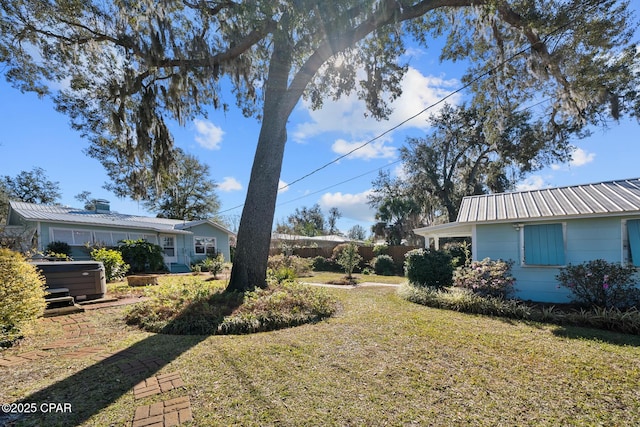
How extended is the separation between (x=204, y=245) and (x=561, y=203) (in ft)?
65.4

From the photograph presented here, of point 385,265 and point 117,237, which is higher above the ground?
point 117,237

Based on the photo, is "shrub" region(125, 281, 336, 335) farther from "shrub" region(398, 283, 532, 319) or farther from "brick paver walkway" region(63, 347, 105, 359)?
"shrub" region(398, 283, 532, 319)

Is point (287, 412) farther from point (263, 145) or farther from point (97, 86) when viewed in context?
point (97, 86)

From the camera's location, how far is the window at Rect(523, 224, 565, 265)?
24.1ft

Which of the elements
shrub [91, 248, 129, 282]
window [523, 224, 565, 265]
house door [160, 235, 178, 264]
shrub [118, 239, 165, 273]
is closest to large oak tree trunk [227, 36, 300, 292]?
window [523, 224, 565, 265]

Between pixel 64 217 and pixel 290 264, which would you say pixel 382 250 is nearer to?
pixel 290 264

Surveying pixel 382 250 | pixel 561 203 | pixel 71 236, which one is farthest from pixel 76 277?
pixel 382 250

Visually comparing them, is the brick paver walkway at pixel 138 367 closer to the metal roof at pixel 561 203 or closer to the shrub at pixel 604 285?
the shrub at pixel 604 285

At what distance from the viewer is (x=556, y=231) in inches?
294

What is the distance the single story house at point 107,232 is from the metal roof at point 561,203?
668 inches

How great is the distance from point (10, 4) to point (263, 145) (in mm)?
7358

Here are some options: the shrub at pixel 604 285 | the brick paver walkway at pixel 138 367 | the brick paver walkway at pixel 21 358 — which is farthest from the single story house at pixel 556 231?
the brick paver walkway at pixel 21 358

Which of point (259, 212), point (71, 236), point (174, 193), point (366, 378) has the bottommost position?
point (366, 378)

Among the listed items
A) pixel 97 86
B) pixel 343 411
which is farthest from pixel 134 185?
pixel 343 411
